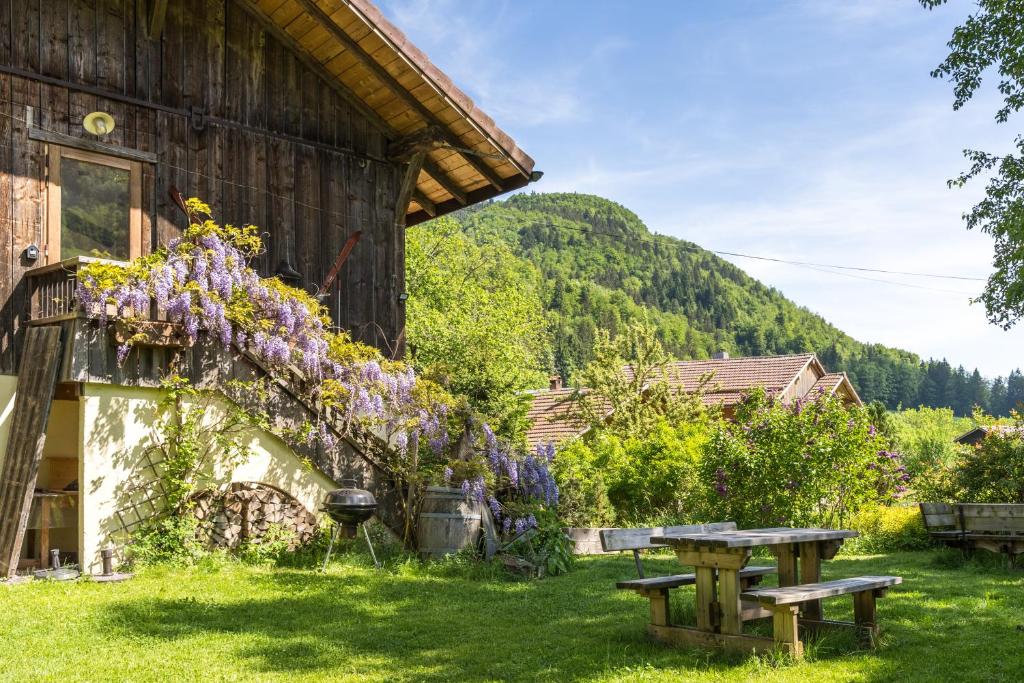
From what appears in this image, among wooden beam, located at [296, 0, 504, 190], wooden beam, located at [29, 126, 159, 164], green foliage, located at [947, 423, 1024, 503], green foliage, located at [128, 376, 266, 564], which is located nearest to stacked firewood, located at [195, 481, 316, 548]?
green foliage, located at [128, 376, 266, 564]

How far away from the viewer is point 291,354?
10.6 m

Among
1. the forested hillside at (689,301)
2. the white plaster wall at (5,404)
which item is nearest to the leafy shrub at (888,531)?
the white plaster wall at (5,404)

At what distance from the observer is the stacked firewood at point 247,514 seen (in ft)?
32.2

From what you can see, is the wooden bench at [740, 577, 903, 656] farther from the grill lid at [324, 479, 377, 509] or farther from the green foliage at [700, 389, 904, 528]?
the green foliage at [700, 389, 904, 528]

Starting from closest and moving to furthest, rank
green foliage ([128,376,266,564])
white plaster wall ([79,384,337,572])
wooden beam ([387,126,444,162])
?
white plaster wall ([79,384,337,572]) < green foliage ([128,376,266,564]) < wooden beam ([387,126,444,162])

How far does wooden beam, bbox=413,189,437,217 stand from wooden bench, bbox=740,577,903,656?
33.3ft

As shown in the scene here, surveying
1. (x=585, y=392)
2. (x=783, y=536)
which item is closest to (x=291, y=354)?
(x=783, y=536)

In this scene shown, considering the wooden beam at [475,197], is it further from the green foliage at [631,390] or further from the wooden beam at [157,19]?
the green foliage at [631,390]

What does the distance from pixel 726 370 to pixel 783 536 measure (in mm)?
28952

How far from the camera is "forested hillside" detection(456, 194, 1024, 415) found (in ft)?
274

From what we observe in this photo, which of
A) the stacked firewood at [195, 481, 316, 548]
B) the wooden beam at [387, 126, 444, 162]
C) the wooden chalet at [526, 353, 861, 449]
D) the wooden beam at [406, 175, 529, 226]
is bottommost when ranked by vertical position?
the stacked firewood at [195, 481, 316, 548]

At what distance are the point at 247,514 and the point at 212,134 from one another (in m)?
4.66

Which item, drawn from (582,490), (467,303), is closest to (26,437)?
(582,490)

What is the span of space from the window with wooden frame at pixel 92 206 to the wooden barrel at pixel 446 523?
431 centimetres
